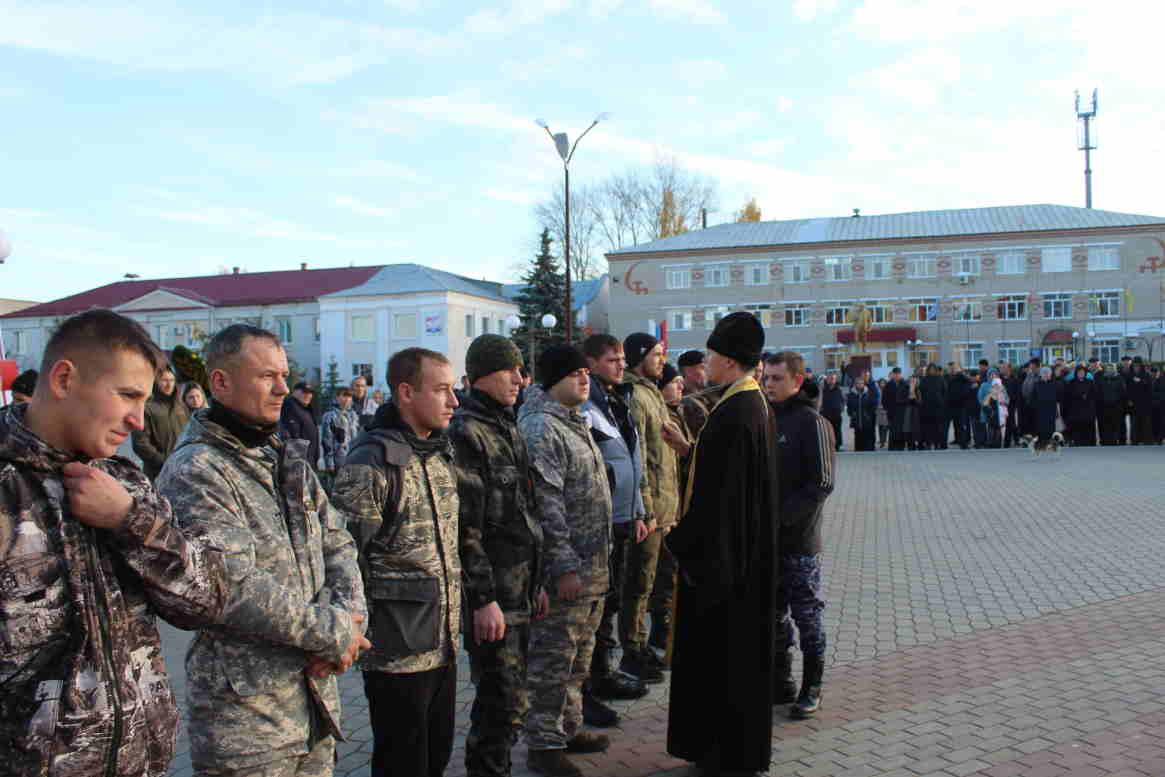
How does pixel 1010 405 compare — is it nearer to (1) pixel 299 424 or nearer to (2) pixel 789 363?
(1) pixel 299 424

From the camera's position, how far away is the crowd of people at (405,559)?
1891 mm

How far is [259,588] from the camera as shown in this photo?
2.32 m

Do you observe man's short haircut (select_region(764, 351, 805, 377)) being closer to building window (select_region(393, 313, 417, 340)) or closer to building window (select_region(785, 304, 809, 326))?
building window (select_region(785, 304, 809, 326))

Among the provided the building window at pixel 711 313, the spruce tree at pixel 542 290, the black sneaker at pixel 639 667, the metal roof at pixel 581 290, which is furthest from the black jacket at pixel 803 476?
the metal roof at pixel 581 290

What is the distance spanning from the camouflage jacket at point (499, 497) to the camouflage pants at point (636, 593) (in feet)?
5.87

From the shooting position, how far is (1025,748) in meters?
4.53

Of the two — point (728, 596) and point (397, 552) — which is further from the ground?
point (397, 552)

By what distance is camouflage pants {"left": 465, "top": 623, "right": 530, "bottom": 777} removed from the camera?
404 centimetres

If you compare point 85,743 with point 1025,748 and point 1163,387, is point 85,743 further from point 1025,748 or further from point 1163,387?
point 1163,387

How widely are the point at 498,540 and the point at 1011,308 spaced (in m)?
61.2

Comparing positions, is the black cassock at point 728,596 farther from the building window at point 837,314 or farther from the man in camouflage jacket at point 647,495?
the building window at point 837,314

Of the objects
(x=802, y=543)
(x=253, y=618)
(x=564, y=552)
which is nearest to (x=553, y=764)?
(x=564, y=552)

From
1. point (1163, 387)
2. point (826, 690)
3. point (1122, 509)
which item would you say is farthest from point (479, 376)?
point (1163, 387)

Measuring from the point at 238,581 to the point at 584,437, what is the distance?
2.66m
